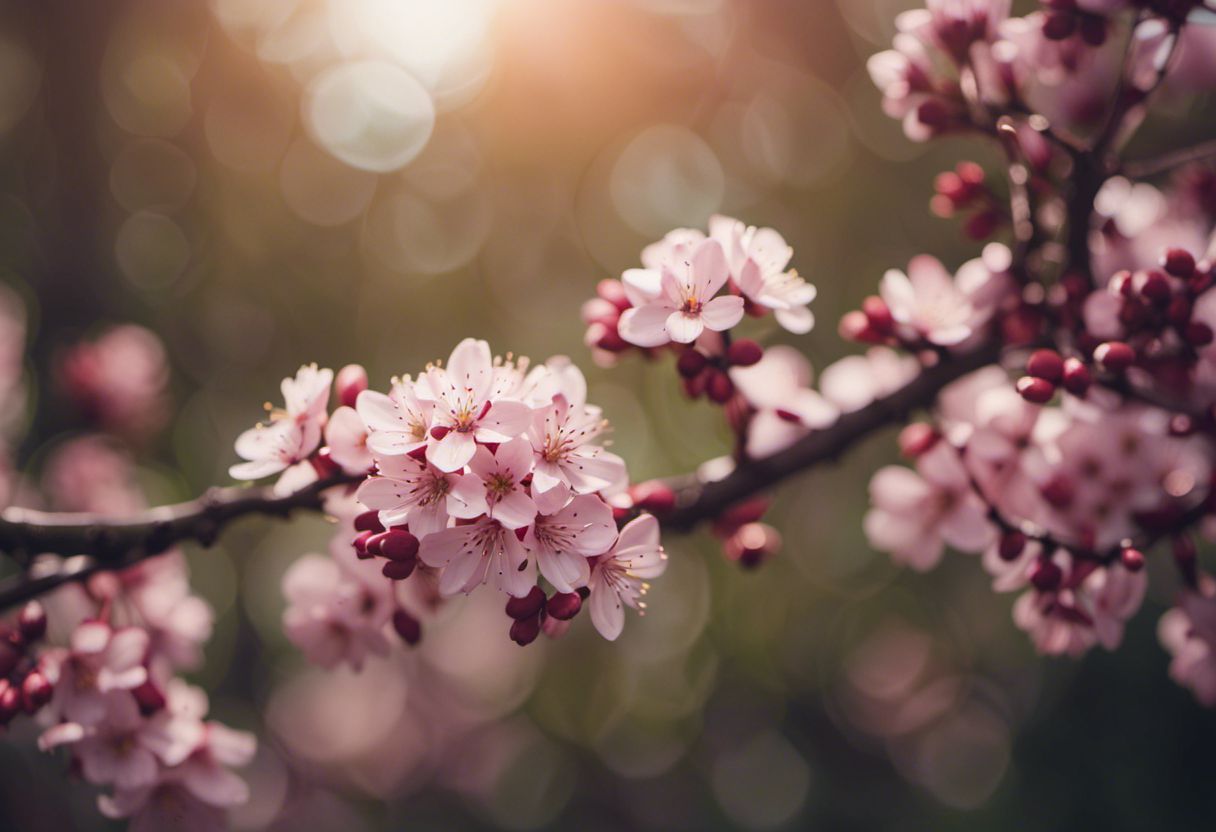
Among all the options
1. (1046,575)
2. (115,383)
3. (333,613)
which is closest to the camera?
(1046,575)

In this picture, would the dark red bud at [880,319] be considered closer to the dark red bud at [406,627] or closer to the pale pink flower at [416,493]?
the pale pink flower at [416,493]

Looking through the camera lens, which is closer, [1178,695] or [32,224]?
[1178,695]

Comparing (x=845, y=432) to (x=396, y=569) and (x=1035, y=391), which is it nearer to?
(x=1035, y=391)

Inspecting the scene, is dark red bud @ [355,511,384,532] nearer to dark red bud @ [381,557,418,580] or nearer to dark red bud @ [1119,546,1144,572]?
dark red bud @ [381,557,418,580]

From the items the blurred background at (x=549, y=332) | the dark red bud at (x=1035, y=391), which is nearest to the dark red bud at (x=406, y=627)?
the dark red bud at (x=1035, y=391)

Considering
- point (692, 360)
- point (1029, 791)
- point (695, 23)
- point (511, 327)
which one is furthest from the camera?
point (695, 23)

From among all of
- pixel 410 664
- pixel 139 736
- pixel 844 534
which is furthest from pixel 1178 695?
pixel 410 664

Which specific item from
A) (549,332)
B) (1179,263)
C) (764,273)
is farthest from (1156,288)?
(549,332)

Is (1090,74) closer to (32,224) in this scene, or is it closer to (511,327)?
(511,327)

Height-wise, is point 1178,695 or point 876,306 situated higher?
point 876,306
